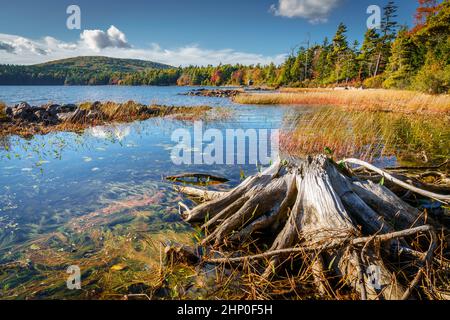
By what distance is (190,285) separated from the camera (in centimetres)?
298

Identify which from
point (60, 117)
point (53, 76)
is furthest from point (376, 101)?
point (53, 76)

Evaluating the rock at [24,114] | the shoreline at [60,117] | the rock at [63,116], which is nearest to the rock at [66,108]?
Answer: the shoreline at [60,117]

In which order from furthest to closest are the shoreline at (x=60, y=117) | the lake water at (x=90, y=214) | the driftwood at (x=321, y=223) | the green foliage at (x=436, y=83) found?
the green foliage at (x=436, y=83)
the shoreline at (x=60, y=117)
the lake water at (x=90, y=214)
the driftwood at (x=321, y=223)

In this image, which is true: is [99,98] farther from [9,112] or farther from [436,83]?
[436,83]

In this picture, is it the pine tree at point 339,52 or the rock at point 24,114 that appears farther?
the pine tree at point 339,52

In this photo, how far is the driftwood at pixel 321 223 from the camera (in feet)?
8.34

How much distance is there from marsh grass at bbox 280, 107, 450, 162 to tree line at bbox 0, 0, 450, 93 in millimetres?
14262

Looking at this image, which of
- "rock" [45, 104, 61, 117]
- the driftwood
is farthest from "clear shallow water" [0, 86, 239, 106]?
the driftwood

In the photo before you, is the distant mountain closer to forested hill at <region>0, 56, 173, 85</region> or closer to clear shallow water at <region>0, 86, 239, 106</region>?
forested hill at <region>0, 56, 173, 85</region>

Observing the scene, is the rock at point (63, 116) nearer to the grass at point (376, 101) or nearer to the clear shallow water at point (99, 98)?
the clear shallow water at point (99, 98)

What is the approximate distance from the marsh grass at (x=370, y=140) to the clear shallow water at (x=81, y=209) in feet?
9.72

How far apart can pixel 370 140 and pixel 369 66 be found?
52.2m
